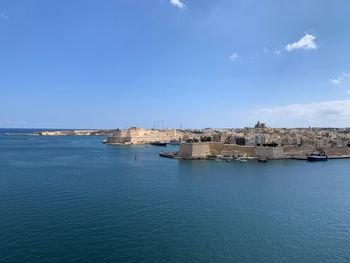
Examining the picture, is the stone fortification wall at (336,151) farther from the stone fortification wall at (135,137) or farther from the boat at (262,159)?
the stone fortification wall at (135,137)

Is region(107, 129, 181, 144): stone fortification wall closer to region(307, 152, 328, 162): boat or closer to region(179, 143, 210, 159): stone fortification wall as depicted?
region(179, 143, 210, 159): stone fortification wall

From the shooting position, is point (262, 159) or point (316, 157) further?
point (316, 157)

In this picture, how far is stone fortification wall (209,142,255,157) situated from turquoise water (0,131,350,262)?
1584 cm

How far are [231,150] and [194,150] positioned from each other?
4.93 metres

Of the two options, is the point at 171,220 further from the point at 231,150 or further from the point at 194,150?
the point at 231,150

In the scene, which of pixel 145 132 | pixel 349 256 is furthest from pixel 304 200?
pixel 145 132

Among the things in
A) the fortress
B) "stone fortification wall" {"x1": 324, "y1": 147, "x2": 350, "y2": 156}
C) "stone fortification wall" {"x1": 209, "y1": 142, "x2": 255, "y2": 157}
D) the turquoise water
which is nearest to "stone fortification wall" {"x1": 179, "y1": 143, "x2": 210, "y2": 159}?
"stone fortification wall" {"x1": 209, "y1": 142, "x2": 255, "y2": 157}

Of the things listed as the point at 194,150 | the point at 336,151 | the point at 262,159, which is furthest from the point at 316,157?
the point at 194,150

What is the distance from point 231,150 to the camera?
39.0 metres

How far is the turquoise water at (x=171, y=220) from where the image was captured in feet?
31.4

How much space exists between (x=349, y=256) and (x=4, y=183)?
669 inches

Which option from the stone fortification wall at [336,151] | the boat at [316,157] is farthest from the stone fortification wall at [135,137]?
the boat at [316,157]

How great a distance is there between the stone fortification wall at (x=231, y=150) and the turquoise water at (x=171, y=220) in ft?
52.0

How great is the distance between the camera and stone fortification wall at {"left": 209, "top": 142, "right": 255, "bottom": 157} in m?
38.0
